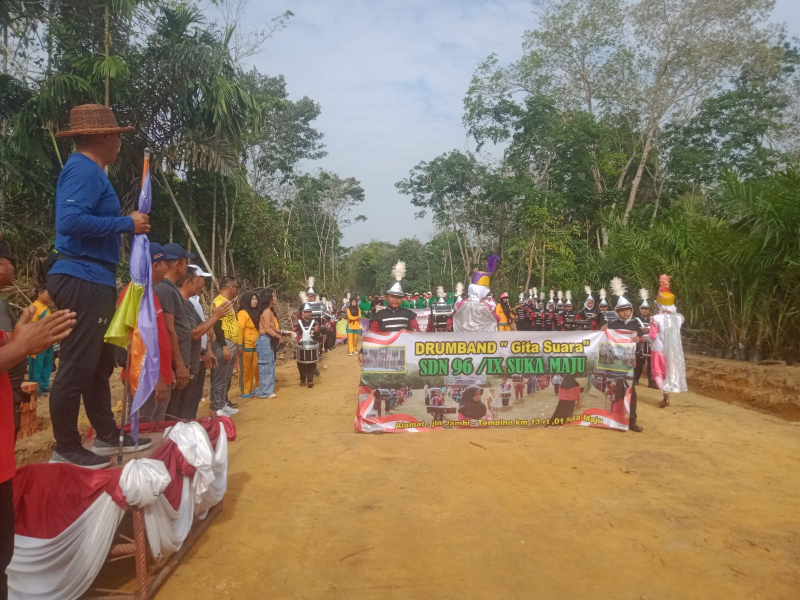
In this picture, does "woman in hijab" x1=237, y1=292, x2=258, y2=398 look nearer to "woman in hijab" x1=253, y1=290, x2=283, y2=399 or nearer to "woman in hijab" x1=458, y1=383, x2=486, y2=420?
"woman in hijab" x1=253, y1=290, x2=283, y2=399

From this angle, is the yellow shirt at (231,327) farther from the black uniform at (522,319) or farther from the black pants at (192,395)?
the black uniform at (522,319)

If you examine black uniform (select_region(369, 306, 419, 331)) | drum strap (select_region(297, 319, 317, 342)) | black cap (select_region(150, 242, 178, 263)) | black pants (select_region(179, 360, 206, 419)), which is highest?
black cap (select_region(150, 242, 178, 263))

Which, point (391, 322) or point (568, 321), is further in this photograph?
point (568, 321)

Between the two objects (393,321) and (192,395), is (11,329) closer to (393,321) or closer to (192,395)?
(192,395)

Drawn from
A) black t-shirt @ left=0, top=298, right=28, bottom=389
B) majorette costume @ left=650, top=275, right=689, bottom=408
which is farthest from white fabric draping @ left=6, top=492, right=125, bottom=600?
majorette costume @ left=650, top=275, right=689, bottom=408

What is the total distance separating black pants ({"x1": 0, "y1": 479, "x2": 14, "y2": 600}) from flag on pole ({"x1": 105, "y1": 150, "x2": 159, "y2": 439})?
112cm

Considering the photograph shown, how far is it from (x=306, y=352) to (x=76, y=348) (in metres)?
7.37

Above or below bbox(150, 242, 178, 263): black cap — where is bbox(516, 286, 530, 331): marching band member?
below

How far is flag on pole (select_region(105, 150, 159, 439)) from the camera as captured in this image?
3127mm

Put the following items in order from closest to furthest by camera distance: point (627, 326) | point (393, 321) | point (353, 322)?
point (393, 321) → point (627, 326) → point (353, 322)

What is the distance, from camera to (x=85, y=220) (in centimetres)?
289

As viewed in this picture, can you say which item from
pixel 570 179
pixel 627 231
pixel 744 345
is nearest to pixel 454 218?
pixel 570 179

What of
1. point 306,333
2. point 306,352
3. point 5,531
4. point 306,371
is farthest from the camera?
point 306,371

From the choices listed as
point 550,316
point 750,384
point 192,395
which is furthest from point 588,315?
point 192,395
